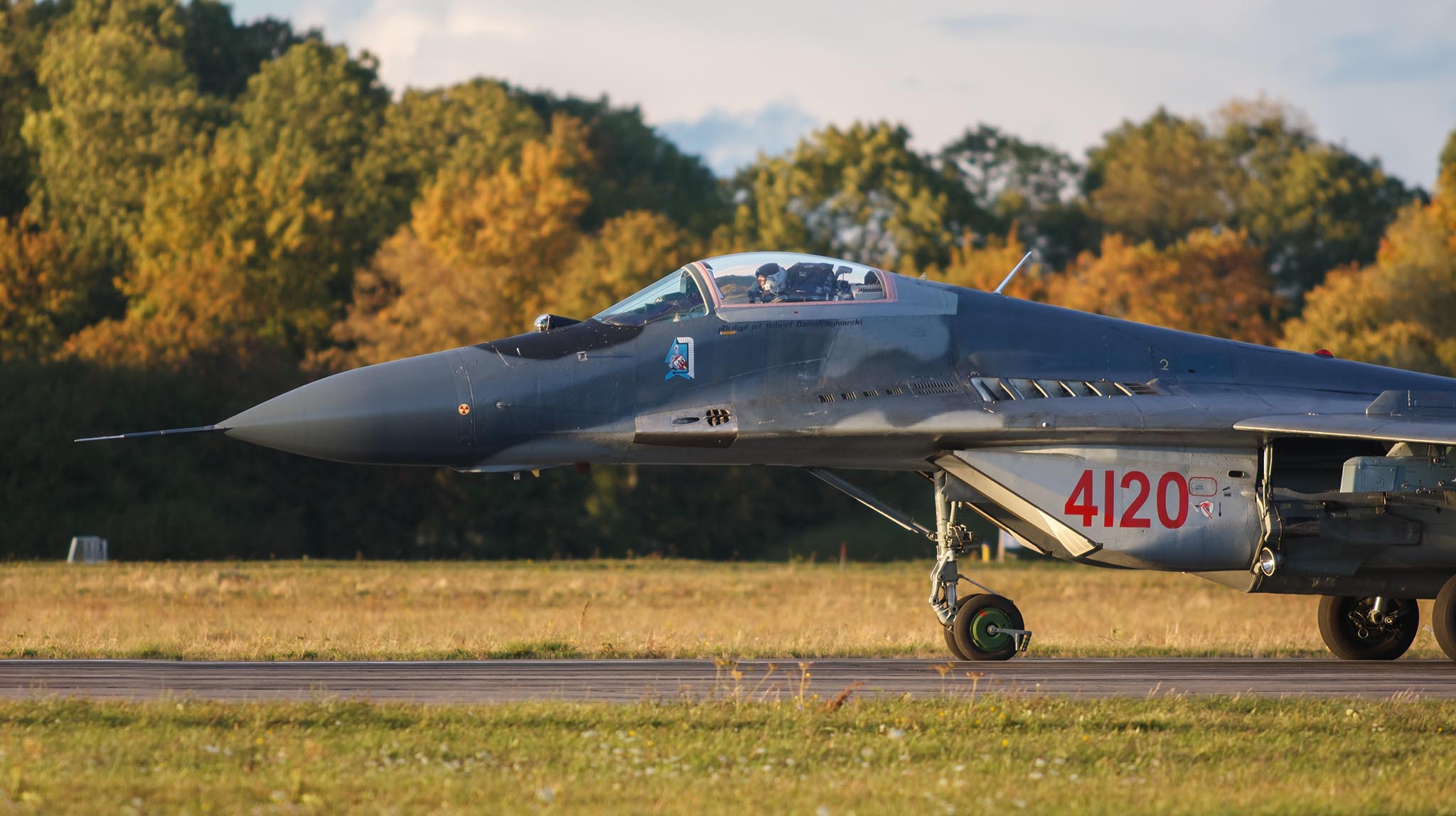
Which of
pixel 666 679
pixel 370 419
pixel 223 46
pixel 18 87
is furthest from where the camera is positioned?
pixel 223 46

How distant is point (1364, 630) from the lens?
1783 centimetres

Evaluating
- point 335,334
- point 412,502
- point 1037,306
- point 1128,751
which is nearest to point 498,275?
point 335,334

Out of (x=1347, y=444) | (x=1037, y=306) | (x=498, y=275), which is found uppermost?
(x=498, y=275)

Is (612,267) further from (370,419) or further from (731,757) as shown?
(731,757)

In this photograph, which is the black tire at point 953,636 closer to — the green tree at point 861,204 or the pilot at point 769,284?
the pilot at point 769,284

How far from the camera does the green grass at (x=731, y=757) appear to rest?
347 inches

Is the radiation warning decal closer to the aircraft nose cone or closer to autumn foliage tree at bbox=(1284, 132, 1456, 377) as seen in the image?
the aircraft nose cone

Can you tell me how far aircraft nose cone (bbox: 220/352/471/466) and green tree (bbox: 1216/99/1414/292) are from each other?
219 feet

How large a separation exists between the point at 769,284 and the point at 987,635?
382cm

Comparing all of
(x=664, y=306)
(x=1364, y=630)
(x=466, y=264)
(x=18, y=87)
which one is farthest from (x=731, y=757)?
(x=18, y=87)

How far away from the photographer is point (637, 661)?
15.8m

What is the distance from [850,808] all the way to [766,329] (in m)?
7.36

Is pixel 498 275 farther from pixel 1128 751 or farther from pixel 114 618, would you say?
pixel 1128 751

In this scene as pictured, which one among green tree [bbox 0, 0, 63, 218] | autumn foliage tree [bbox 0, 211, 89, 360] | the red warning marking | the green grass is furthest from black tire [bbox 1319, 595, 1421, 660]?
green tree [bbox 0, 0, 63, 218]
